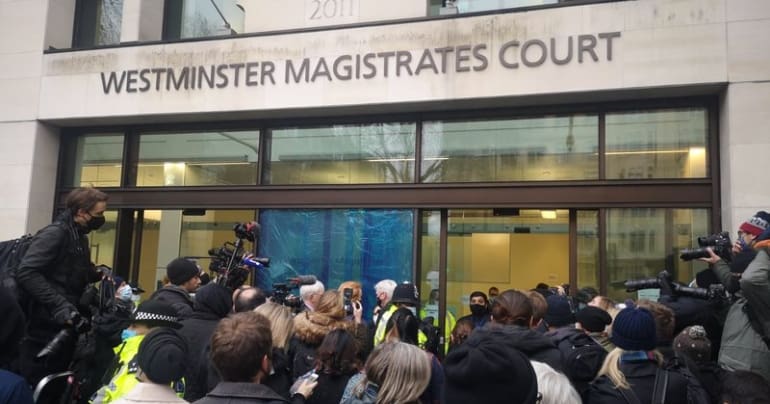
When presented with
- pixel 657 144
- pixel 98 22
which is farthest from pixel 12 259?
pixel 98 22

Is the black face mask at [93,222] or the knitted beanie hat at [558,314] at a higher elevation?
the black face mask at [93,222]

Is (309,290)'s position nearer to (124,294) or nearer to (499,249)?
(124,294)

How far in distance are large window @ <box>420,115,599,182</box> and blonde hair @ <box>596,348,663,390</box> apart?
5377 millimetres

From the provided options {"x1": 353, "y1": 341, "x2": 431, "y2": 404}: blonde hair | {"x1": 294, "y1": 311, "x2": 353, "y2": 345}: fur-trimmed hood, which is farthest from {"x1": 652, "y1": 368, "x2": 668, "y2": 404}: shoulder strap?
{"x1": 294, "y1": 311, "x2": 353, "y2": 345}: fur-trimmed hood

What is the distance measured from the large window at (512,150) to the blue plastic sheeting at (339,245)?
3.34 ft

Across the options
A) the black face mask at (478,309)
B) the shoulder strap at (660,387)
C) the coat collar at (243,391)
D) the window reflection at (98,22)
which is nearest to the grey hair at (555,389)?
the shoulder strap at (660,387)

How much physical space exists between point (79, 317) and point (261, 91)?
19.6 ft

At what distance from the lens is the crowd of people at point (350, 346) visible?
262 centimetres

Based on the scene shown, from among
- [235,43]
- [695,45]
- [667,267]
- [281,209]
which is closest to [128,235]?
[281,209]

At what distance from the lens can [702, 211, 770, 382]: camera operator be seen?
15.0 ft

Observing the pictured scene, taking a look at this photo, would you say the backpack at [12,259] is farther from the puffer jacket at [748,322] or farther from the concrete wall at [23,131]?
the concrete wall at [23,131]

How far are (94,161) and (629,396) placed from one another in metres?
10.3

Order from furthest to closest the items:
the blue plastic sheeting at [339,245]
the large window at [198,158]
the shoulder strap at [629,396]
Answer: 1. the large window at [198,158]
2. the blue plastic sheeting at [339,245]
3. the shoulder strap at [629,396]

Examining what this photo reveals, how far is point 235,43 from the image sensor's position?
9.46 meters
